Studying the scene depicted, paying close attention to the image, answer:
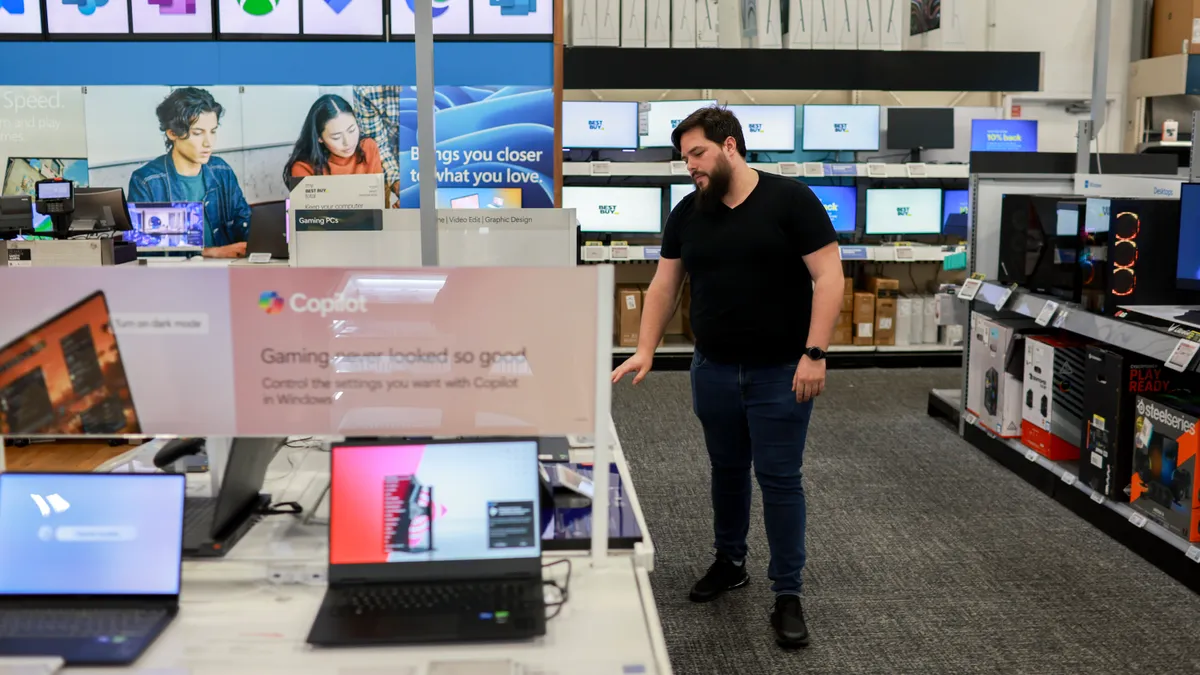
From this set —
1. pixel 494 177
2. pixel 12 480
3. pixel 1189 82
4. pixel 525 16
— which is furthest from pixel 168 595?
pixel 1189 82

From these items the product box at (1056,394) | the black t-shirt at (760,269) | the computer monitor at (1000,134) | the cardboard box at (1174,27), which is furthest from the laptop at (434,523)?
the cardboard box at (1174,27)

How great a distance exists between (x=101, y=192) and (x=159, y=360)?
424 cm

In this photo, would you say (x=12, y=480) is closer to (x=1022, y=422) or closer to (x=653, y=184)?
(x=1022, y=422)

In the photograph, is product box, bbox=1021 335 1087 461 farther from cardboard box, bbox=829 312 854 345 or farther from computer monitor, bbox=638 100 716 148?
computer monitor, bbox=638 100 716 148

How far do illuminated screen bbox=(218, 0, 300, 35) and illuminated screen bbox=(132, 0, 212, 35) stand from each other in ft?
0.33

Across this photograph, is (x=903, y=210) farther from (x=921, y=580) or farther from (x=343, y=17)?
(x=921, y=580)

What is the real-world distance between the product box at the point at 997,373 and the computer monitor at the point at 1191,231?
3.02 feet

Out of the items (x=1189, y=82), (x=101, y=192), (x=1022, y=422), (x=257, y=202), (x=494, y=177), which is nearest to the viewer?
(x=1022, y=422)

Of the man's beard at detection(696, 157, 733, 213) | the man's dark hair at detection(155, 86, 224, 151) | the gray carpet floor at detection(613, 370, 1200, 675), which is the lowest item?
the gray carpet floor at detection(613, 370, 1200, 675)

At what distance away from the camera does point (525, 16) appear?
5219 mm

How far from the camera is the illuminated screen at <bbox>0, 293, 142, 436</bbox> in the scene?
1.80 m

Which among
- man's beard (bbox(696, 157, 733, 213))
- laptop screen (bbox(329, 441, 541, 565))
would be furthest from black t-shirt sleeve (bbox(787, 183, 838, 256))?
laptop screen (bbox(329, 441, 541, 565))

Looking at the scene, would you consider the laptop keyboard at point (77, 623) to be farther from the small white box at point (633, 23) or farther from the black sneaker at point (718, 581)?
the small white box at point (633, 23)

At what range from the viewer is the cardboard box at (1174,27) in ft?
26.0
